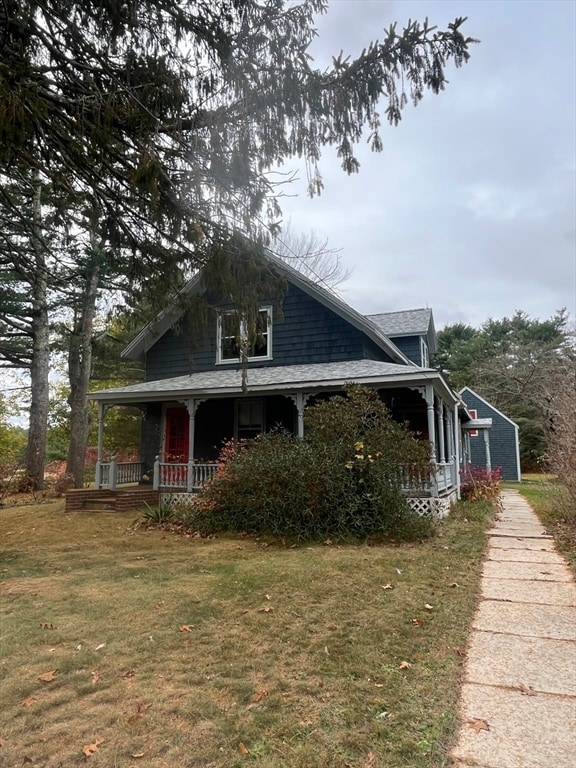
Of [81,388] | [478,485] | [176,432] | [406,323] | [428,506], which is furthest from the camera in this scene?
[81,388]

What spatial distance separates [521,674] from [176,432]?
42.3 feet

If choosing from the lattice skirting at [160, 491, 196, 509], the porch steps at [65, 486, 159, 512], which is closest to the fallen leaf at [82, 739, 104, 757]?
the lattice skirting at [160, 491, 196, 509]

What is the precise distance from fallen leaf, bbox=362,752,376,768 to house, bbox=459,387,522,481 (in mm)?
25007

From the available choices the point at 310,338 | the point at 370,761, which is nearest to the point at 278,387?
the point at 310,338

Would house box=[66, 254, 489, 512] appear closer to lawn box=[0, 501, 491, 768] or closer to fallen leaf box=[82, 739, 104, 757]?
lawn box=[0, 501, 491, 768]

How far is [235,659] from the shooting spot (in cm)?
364

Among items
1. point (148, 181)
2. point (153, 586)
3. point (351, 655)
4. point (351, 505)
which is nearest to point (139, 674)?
point (351, 655)

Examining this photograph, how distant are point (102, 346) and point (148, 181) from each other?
1734 cm

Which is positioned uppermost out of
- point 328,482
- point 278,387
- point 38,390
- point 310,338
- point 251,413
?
point 310,338

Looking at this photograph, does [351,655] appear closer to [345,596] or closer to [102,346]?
[345,596]

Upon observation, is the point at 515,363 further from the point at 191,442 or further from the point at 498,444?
the point at 191,442

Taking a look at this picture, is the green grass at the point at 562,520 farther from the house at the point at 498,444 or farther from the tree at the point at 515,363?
the tree at the point at 515,363

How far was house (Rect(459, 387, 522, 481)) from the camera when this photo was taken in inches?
1025

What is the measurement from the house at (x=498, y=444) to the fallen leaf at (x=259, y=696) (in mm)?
24626
